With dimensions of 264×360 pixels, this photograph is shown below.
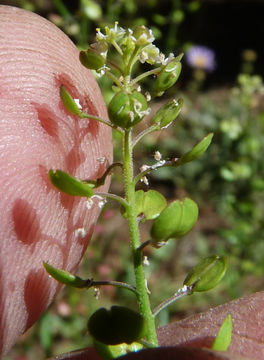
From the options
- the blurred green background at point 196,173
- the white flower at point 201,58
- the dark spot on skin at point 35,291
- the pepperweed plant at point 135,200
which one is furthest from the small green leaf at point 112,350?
the white flower at point 201,58

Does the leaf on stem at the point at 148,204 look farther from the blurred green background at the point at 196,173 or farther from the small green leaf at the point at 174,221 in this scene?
the blurred green background at the point at 196,173

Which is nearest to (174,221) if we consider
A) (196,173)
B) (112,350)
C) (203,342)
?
(112,350)

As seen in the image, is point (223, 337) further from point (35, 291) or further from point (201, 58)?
point (201, 58)

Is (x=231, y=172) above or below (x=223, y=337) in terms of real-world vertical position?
below

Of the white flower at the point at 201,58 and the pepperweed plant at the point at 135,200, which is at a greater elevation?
the pepperweed plant at the point at 135,200

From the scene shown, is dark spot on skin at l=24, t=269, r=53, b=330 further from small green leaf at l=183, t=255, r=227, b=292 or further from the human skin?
small green leaf at l=183, t=255, r=227, b=292
